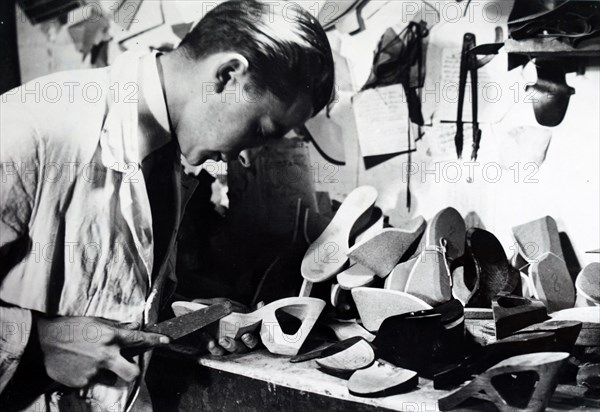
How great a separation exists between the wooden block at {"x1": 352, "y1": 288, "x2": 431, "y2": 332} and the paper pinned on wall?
1.39 feet

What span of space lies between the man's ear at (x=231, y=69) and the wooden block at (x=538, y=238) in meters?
0.92

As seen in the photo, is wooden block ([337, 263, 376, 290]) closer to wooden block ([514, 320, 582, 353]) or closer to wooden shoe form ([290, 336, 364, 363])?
wooden shoe form ([290, 336, 364, 363])

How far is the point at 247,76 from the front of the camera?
1.81 meters

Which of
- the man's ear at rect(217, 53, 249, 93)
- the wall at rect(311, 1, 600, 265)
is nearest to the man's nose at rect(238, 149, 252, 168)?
the man's ear at rect(217, 53, 249, 93)

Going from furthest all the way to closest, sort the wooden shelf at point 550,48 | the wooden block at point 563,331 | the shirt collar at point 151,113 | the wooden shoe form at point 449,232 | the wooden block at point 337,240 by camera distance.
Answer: the shirt collar at point 151,113
the wooden block at point 337,240
the wooden shoe form at point 449,232
the wooden shelf at point 550,48
the wooden block at point 563,331

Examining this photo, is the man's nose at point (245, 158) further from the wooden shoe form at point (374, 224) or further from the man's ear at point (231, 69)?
the wooden shoe form at point (374, 224)

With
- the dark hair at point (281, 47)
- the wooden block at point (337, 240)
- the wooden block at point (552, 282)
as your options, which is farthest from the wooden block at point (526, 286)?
the dark hair at point (281, 47)

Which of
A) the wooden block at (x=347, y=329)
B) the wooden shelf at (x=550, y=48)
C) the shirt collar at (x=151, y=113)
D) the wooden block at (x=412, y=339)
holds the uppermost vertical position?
the wooden shelf at (x=550, y=48)

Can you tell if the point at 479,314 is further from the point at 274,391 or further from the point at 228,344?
the point at 228,344

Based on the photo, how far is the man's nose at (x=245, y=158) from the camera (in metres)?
1.90

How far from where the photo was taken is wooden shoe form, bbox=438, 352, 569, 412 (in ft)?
4.38

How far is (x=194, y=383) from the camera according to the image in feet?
5.77

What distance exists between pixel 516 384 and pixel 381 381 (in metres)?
0.32

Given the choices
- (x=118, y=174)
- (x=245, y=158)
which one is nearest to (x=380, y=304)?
(x=245, y=158)
